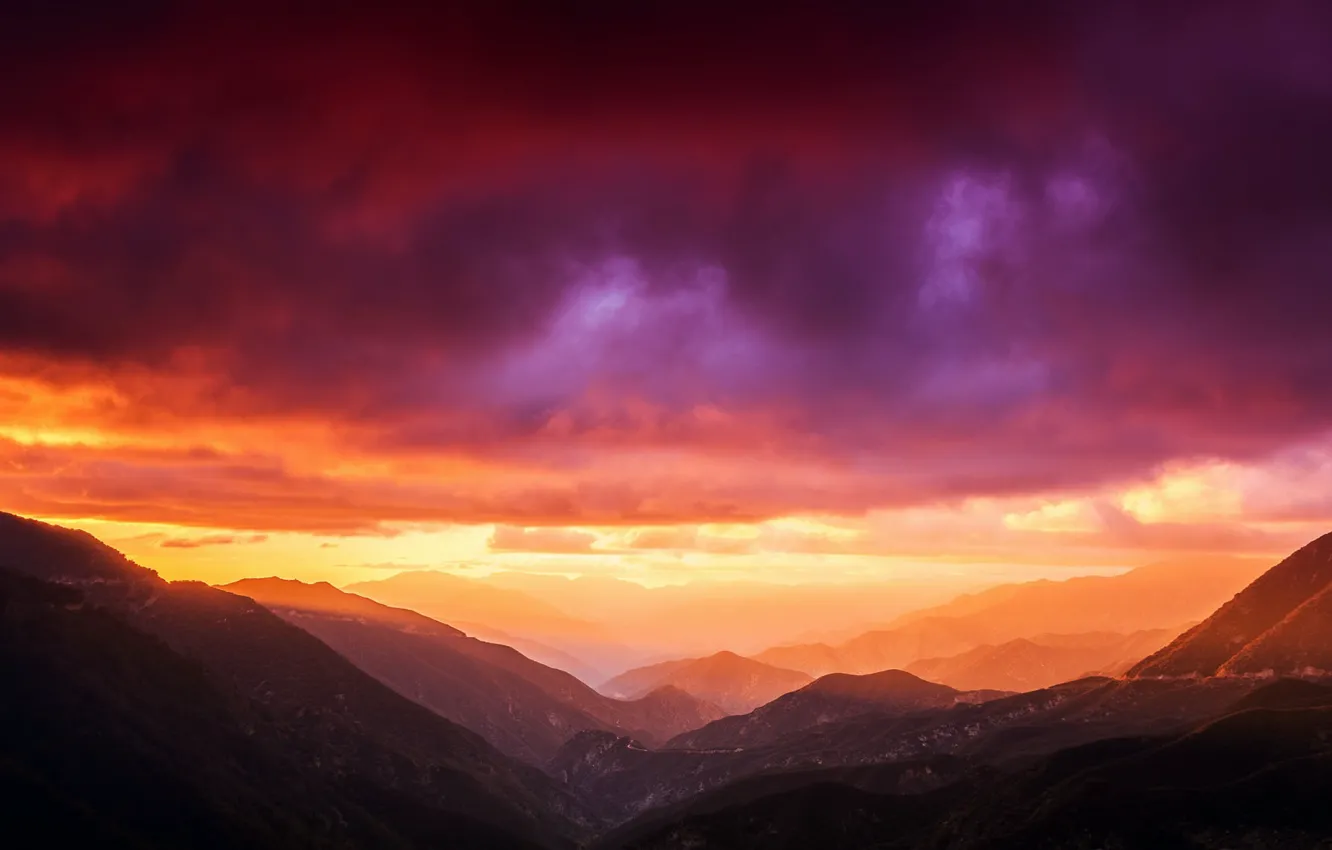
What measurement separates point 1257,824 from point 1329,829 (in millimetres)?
12865

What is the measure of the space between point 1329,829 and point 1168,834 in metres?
30.0

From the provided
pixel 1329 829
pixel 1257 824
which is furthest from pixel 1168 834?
pixel 1329 829

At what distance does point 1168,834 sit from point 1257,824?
17.9m

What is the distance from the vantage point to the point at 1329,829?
609ft

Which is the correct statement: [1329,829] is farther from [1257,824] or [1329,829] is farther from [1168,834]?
[1168,834]

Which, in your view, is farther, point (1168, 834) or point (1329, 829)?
point (1168, 834)

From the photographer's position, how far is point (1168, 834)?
198500 mm

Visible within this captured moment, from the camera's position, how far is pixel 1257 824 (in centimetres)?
19400
